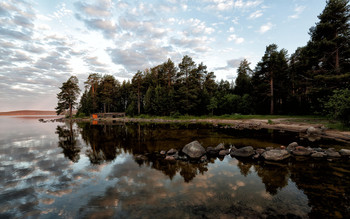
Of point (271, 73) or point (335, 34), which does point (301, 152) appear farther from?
point (271, 73)

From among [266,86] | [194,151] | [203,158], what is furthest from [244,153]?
[266,86]

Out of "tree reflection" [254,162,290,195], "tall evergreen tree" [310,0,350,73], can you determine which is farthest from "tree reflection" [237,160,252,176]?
"tall evergreen tree" [310,0,350,73]

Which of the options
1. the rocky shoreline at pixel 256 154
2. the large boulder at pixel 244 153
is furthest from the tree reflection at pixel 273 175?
the large boulder at pixel 244 153

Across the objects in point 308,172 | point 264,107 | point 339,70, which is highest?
point 339,70

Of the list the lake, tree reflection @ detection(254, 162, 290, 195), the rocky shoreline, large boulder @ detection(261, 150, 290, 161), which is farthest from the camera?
the rocky shoreline

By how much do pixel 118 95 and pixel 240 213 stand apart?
7607 cm

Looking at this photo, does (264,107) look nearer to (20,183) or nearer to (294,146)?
(294,146)

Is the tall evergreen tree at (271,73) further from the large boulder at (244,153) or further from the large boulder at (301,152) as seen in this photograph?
the large boulder at (244,153)

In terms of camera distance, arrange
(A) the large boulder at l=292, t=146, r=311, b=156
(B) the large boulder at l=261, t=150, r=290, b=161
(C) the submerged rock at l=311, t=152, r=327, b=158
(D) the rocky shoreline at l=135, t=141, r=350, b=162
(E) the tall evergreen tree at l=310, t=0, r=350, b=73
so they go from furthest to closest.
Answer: (E) the tall evergreen tree at l=310, t=0, r=350, b=73, (A) the large boulder at l=292, t=146, r=311, b=156, (C) the submerged rock at l=311, t=152, r=327, b=158, (D) the rocky shoreline at l=135, t=141, r=350, b=162, (B) the large boulder at l=261, t=150, r=290, b=161

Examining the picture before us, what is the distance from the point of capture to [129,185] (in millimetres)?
6422

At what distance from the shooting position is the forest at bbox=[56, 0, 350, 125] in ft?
80.3

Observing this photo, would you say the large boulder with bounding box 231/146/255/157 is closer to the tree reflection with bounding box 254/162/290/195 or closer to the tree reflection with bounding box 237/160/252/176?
the tree reflection with bounding box 237/160/252/176

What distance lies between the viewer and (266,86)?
41625 mm

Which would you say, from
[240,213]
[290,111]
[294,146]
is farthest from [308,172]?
[290,111]
